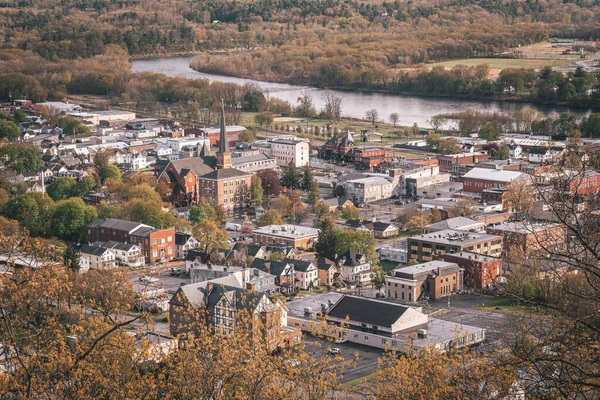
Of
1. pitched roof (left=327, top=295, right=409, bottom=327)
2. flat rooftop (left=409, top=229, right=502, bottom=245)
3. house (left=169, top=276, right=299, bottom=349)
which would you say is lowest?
flat rooftop (left=409, top=229, right=502, bottom=245)

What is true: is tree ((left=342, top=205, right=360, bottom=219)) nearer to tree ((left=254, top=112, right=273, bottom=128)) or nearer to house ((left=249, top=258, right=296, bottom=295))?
house ((left=249, top=258, right=296, bottom=295))

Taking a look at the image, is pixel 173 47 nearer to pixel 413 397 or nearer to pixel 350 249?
pixel 350 249

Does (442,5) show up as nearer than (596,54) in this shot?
No

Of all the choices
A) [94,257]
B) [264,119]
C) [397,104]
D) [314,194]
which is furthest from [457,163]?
[397,104]

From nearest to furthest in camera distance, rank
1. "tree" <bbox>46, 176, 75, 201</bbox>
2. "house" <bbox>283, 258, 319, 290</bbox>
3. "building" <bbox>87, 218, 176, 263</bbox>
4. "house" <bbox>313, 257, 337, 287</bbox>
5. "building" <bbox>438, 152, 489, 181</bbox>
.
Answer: "house" <bbox>283, 258, 319, 290</bbox> → "house" <bbox>313, 257, 337, 287</bbox> → "building" <bbox>87, 218, 176, 263</bbox> → "tree" <bbox>46, 176, 75, 201</bbox> → "building" <bbox>438, 152, 489, 181</bbox>

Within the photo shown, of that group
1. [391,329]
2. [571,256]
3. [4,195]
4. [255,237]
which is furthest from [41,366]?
[4,195]

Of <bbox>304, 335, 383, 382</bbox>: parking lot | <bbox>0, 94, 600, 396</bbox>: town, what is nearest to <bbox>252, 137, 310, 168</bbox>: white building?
<bbox>0, 94, 600, 396</bbox>: town

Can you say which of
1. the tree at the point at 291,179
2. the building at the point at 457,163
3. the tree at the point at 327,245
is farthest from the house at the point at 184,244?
the building at the point at 457,163
